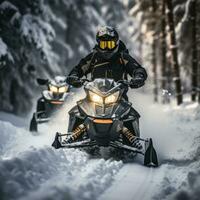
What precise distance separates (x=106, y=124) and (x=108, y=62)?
75.3 inches

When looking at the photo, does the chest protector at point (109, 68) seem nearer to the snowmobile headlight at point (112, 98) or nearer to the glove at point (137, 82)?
the glove at point (137, 82)

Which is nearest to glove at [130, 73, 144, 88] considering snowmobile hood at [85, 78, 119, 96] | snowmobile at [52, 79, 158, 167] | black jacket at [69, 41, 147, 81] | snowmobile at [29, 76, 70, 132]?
snowmobile at [52, 79, 158, 167]

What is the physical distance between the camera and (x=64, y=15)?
29781mm

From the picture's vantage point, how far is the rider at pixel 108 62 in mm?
8617

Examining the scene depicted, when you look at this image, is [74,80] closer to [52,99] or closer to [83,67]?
[83,67]

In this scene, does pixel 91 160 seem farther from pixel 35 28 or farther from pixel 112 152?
pixel 35 28

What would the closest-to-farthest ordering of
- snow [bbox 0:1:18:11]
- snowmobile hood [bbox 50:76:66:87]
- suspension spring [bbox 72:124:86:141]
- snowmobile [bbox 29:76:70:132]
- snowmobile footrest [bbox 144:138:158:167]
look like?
snowmobile footrest [bbox 144:138:158:167]
suspension spring [bbox 72:124:86:141]
snowmobile [bbox 29:76:70:132]
snowmobile hood [bbox 50:76:66:87]
snow [bbox 0:1:18:11]

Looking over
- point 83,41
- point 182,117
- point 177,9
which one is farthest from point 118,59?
point 83,41

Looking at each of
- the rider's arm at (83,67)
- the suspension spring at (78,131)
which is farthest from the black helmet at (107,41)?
the suspension spring at (78,131)

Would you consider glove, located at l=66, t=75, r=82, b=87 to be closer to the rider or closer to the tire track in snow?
the rider

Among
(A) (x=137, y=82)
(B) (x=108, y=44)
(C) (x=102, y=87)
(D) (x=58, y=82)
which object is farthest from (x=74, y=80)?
(D) (x=58, y=82)

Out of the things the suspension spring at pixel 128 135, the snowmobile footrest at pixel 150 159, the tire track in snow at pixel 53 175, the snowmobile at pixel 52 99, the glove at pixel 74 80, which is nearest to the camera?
the tire track in snow at pixel 53 175

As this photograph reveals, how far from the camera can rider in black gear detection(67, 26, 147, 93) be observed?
28.3 ft

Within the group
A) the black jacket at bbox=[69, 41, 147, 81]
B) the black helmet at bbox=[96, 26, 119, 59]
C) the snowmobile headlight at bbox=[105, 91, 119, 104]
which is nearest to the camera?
the snowmobile headlight at bbox=[105, 91, 119, 104]
